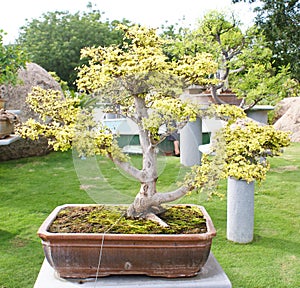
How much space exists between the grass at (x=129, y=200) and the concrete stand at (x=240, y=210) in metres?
0.08

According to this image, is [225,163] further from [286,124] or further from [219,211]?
[286,124]

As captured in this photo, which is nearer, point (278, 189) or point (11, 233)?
point (11, 233)

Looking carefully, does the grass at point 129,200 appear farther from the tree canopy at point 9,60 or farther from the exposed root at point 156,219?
the tree canopy at point 9,60

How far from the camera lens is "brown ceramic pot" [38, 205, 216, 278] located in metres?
1.65

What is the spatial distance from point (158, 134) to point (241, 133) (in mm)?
381

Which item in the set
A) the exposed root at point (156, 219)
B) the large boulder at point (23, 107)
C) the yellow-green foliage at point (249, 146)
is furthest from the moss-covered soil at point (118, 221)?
the large boulder at point (23, 107)

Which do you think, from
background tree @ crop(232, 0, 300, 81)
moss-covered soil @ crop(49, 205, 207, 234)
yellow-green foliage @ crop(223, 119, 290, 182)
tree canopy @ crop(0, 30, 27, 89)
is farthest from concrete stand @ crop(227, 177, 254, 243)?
background tree @ crop(232, 0, 300, 81)

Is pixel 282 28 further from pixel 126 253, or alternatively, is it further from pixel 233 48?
pixel 126 253

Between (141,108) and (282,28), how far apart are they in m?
11.5

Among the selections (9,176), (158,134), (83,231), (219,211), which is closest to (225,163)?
(158,134)

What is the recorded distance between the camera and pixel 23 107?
20.6ft

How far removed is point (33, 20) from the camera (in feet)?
58.7

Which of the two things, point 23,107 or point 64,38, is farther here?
point 64,38

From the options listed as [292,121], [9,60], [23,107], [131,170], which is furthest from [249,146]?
[292,121]
